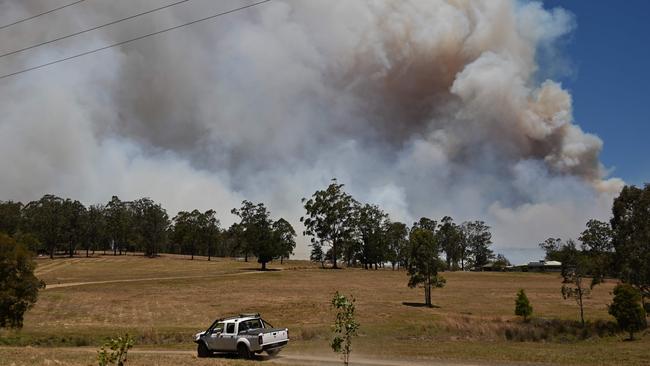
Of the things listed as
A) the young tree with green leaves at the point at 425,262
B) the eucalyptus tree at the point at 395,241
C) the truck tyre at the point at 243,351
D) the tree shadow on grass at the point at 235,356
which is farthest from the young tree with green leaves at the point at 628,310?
the eucalyptus tree at the point at 395,241

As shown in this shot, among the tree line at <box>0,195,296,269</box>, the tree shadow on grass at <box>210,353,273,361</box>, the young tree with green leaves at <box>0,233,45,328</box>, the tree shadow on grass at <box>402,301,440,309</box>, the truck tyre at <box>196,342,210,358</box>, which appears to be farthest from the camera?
the tree line at <box>0,195,296,269</box>

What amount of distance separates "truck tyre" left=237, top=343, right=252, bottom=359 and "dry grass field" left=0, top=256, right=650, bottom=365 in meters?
1.19

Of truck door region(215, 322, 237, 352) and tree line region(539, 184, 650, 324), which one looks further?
tree line region(539, 184, 650, 324)

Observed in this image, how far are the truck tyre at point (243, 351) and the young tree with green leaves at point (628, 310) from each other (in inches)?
1221

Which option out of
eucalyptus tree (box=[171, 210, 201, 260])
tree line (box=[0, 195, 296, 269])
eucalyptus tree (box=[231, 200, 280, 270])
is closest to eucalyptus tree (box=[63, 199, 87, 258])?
tree line (box=[0, 195, 296, 269])

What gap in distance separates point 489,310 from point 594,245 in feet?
49.5

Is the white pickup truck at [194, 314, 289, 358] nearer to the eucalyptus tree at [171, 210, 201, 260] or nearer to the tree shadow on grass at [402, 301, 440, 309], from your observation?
the tree shadow on grass at [402, 301, 440, 309]

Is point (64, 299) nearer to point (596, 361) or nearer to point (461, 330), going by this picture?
point (461, 330)

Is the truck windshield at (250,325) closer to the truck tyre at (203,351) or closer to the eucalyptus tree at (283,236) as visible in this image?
the truck tyre at (203,351)

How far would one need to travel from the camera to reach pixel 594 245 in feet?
203

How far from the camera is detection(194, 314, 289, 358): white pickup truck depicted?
2612 centimetres

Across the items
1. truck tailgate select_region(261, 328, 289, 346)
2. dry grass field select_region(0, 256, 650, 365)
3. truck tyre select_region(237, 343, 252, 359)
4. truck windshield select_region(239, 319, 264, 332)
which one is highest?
truck windshield select_region(239, 319, 264, 332)

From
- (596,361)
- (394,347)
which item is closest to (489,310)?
(394,347)

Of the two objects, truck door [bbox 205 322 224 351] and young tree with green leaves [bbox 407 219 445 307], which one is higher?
young tree with green leaves [bbox 407 219 445 307]
